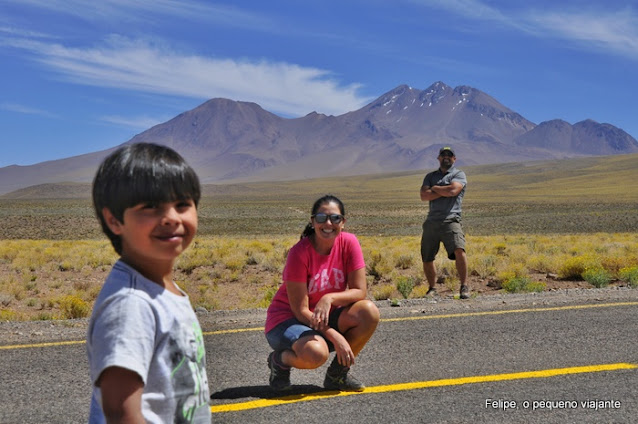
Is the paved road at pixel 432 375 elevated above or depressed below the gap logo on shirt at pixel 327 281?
below

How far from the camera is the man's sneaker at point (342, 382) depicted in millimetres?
4789

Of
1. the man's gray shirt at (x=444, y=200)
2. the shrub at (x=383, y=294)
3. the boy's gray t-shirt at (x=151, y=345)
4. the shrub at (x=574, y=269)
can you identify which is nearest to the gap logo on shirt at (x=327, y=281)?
the boy's gray t-shirt at (x=151, y=345)

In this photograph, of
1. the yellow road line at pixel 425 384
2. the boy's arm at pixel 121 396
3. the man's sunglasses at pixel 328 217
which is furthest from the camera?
the man's sunglasses at pixel 328 217

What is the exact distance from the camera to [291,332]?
4.77 metres

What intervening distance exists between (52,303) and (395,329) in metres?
7.49

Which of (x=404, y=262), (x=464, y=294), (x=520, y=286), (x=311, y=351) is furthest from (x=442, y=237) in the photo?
(x=404, y=262)

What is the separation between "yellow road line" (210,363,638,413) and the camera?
4551mm

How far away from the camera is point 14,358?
19.3ft

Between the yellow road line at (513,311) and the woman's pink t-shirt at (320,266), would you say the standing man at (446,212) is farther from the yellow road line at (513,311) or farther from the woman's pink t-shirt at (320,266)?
the woman's pink t-shirt at (320,266)

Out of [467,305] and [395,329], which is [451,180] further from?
[395,329]

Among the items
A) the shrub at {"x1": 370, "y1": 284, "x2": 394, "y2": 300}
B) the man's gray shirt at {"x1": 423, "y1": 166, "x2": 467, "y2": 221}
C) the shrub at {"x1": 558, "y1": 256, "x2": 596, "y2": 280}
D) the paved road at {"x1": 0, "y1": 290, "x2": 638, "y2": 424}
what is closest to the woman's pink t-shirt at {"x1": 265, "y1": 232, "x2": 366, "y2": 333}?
the paved road at {"x1": 0, "y1": 290, "x2": 638, "y2": 424}

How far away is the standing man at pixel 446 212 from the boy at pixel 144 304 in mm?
7924

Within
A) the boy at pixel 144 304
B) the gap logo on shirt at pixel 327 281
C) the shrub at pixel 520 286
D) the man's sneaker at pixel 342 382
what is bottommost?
the shrub at pixel 520 286

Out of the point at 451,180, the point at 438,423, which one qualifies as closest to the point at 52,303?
the point at 451,180
